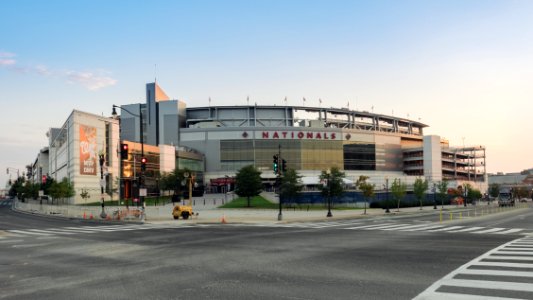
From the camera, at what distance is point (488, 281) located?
448 inches

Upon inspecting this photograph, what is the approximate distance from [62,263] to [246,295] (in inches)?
362

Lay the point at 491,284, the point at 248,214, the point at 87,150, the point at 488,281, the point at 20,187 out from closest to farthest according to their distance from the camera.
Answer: the point at 491,284 → the point at 488,281 → the point at 248,214 → the point at 87,150 → the point at 20,187

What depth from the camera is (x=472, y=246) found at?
19.7 metres

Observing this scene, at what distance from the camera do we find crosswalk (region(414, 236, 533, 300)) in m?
9.87

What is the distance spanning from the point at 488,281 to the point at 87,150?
85.3 m

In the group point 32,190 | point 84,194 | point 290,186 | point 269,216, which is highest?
point 290,186

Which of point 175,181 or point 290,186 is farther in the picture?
point 175,181

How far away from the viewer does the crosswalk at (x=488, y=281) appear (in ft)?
32.4

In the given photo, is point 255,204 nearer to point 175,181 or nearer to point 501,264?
point 175,181

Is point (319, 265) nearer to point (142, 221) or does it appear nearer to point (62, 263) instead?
point (62, 263)

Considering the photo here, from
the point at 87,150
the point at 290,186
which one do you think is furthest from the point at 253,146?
the point at 290,186

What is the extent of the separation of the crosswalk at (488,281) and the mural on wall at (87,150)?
81.1m

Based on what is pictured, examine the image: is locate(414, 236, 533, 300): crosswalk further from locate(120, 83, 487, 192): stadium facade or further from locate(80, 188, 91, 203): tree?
locate(120, 83, 487, 192): stadium facade

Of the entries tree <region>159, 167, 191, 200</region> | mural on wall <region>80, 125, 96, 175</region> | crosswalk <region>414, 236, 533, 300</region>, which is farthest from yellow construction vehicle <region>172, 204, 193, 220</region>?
mural on wall <region>80, 125, 96, 175</region>
